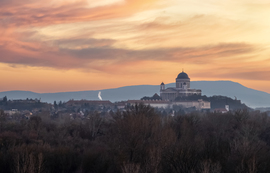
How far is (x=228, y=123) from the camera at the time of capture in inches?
2039

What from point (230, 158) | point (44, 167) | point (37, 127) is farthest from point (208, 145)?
point (37, 127)

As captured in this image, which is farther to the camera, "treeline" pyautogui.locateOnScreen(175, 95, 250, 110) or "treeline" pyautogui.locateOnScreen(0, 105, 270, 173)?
"treeline" pyautogui.locateOnScreen(175, 95, 250, 110)

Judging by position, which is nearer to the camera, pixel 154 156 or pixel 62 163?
pixel 154 156

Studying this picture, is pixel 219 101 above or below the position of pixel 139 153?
above

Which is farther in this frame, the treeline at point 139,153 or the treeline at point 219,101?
the treeline at point 219,101

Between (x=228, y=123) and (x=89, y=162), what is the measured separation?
25.2m

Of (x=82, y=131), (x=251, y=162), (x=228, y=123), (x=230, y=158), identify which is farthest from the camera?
(x=228, y=123)

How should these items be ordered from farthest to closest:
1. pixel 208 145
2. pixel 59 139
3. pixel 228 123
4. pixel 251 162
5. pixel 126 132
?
pixel 228 123 → pixel 59 139 → pixel 126 132 → pixel 208 145 → pixel 251 162

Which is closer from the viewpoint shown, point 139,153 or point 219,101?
point 139,153

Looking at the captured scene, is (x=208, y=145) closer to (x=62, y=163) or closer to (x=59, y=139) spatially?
(x=62, y=163)

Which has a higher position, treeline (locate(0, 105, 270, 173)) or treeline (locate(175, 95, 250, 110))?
treeline (locate(175, 95, 250, 110))

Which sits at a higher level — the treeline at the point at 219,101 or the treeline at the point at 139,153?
the treeline at the point at 219,101

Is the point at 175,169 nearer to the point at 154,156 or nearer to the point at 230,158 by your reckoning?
the point at 154,156

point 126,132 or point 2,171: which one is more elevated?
point 126,132
